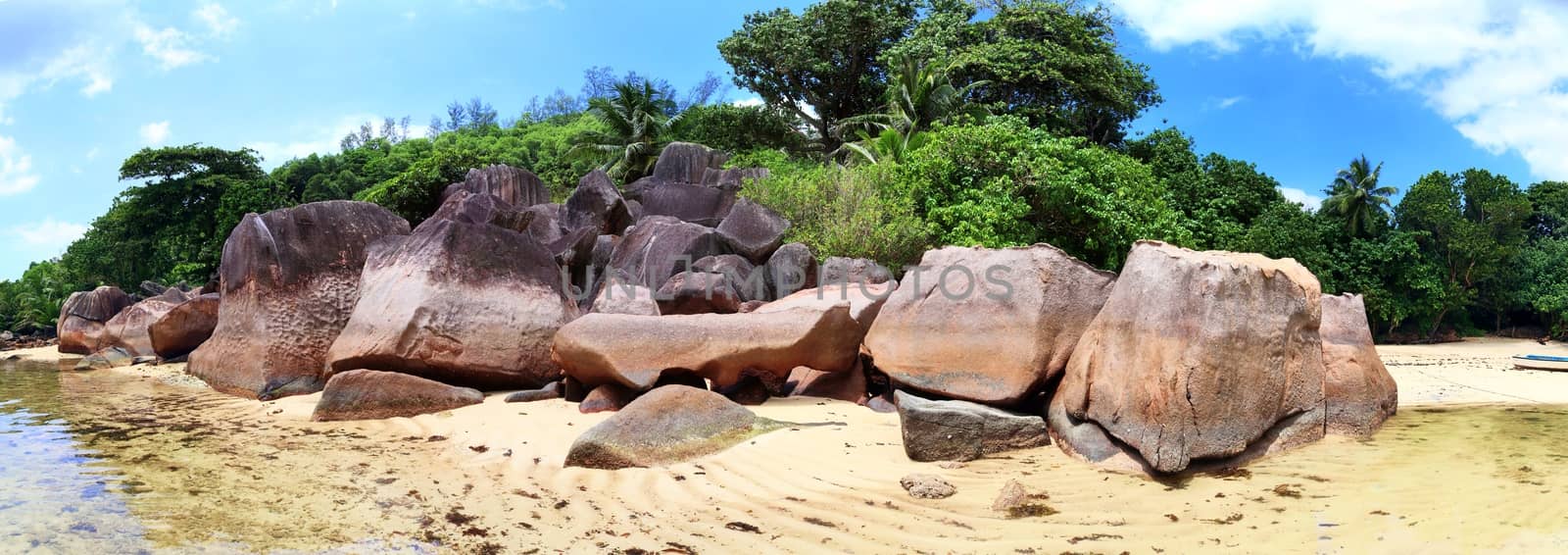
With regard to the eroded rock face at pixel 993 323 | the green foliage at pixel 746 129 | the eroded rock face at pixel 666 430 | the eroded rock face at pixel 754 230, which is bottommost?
the eroded rock face at pixel 666 430

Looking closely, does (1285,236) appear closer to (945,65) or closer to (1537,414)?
(945,65)

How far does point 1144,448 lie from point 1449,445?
2.59m

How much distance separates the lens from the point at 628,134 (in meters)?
32.4

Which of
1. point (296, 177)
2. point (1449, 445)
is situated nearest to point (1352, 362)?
point (1449, 445)

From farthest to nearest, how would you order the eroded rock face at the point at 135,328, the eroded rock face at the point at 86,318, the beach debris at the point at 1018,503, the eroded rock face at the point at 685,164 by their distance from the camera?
the eroded rock face at the point at 685,164 < the eroded rock face at the point at 86,318 < the eroded rock face at the point at 135,328 < the beach debris at the point at 1018,503

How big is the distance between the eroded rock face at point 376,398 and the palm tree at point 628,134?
79.9 feet

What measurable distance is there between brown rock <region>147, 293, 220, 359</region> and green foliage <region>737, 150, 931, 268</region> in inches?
365

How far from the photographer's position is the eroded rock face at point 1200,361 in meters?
5.18

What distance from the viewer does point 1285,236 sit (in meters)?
24.3

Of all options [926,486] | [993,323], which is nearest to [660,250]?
[993,323]

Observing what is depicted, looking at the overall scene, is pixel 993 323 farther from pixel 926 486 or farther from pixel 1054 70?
pixel 1054 70

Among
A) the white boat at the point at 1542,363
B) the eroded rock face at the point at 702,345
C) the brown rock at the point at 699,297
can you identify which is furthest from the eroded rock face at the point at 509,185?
the white boat at the point at 1542,363

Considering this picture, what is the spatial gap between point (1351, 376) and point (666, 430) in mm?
4875

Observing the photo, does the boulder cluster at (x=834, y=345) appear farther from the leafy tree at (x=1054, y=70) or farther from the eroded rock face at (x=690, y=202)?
the leafy tree at (x=1054, y=70)
